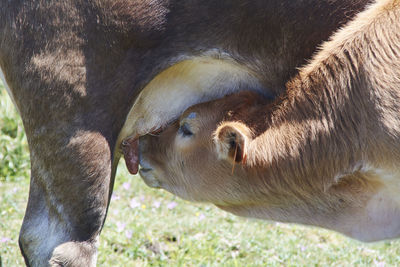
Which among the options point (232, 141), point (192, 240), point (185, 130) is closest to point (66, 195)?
point (185, 130)

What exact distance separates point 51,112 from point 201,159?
3.46ft

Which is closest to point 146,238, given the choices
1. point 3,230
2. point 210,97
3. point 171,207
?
point 171,207

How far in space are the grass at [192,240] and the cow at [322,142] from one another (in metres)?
0.93

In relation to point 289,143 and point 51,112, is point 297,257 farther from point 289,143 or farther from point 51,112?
point 51,112

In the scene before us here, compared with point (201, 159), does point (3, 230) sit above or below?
below

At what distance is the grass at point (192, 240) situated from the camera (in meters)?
5.62

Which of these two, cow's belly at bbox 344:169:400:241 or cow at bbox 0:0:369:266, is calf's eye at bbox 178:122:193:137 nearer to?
cow at bbox 0:0:369:266

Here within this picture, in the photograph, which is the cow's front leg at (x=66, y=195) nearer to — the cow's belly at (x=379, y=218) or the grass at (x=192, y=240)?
the grass at (x=192, y=240)

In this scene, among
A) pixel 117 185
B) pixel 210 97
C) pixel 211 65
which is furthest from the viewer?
pixel 117 185

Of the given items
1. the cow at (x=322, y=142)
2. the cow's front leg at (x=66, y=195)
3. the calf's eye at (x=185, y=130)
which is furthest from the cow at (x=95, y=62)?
the calf's eye at (x=185, y=130)

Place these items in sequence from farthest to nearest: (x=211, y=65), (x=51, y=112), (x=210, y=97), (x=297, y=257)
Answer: (x=297, y=257)
(x=210, y=97)
(x=211, y=65)
(x=51, y=112)

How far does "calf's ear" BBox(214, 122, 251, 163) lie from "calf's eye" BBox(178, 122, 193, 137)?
42 centimetres

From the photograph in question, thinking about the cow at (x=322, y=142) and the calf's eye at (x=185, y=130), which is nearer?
the cow at (x=322, y=142)

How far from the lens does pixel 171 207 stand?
21.7ft
